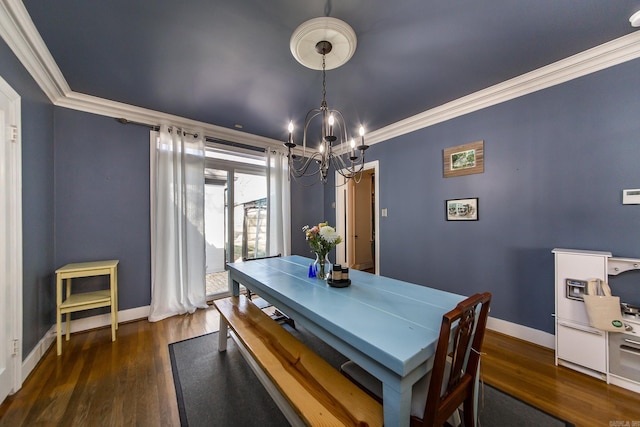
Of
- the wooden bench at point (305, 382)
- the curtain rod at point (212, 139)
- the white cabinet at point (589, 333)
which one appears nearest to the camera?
the wooden bench at point (305, 382)

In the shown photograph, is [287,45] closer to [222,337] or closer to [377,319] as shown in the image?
[377,319]

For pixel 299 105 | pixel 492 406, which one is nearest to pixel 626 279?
pixel 492 406

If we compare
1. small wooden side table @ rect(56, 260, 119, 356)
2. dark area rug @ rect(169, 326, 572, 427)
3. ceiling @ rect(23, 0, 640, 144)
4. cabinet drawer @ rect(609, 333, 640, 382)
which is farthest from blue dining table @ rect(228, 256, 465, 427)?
ceiling @ rect(23, 0, 640, 144)

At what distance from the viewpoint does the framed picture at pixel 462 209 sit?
2568 millimetres

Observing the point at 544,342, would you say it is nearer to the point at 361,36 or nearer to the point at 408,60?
the point at 408,60

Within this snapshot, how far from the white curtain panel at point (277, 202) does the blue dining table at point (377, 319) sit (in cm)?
185

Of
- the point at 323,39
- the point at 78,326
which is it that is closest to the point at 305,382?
the point at 323,39

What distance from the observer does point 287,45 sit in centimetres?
175

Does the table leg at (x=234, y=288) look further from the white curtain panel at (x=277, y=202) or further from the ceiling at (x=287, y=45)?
the ceiling at (x=287, y=45)

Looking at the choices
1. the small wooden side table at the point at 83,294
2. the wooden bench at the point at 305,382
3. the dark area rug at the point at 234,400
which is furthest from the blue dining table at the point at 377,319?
the small wooden side table at the point at 83,294

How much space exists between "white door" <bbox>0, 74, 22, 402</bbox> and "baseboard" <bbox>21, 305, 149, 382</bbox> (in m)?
0.21

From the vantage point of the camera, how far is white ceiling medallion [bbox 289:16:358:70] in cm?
152

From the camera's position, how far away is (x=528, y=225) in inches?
87.7

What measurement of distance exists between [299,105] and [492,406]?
3.12 metres
